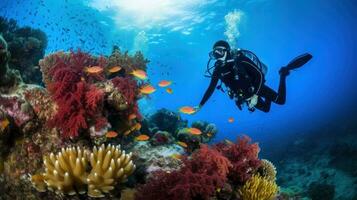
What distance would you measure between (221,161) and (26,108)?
428 centimetres

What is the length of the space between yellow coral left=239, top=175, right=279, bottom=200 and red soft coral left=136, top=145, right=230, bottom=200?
0.65 m

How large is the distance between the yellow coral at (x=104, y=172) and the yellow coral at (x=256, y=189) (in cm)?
240

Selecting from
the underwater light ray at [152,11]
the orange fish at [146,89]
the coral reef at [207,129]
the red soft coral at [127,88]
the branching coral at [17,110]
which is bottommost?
the branching coral at [17,110]

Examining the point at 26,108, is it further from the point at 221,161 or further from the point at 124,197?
the point at 221,161

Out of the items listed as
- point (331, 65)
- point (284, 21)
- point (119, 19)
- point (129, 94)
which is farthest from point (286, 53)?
point (129, 94)

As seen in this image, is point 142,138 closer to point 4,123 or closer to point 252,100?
point 4,123

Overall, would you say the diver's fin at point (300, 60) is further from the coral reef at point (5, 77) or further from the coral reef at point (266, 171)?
the coral reef at point (5, 77)

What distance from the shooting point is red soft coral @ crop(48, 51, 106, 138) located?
5.95 m

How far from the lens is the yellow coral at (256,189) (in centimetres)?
578

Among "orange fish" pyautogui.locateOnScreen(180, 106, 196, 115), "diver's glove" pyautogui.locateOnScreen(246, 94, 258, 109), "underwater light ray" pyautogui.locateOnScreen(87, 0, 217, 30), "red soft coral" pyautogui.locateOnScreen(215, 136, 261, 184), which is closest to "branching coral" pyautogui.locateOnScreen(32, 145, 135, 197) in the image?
"red soft coral" pyautogui.locateOnScreen(215, 136, 261, 184)

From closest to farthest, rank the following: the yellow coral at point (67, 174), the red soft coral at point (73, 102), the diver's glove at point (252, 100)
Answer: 1. the yellow coral at point (67, 174)
2. the red soft coral at point (73, 102)
3. the diver's glove at point (252, 100)

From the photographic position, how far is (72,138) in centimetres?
613

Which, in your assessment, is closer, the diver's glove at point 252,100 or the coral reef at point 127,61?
the coral reef at point 127,61

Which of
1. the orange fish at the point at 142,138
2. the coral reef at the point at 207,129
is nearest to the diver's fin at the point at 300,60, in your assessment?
the coral reef at the point at 207,129
